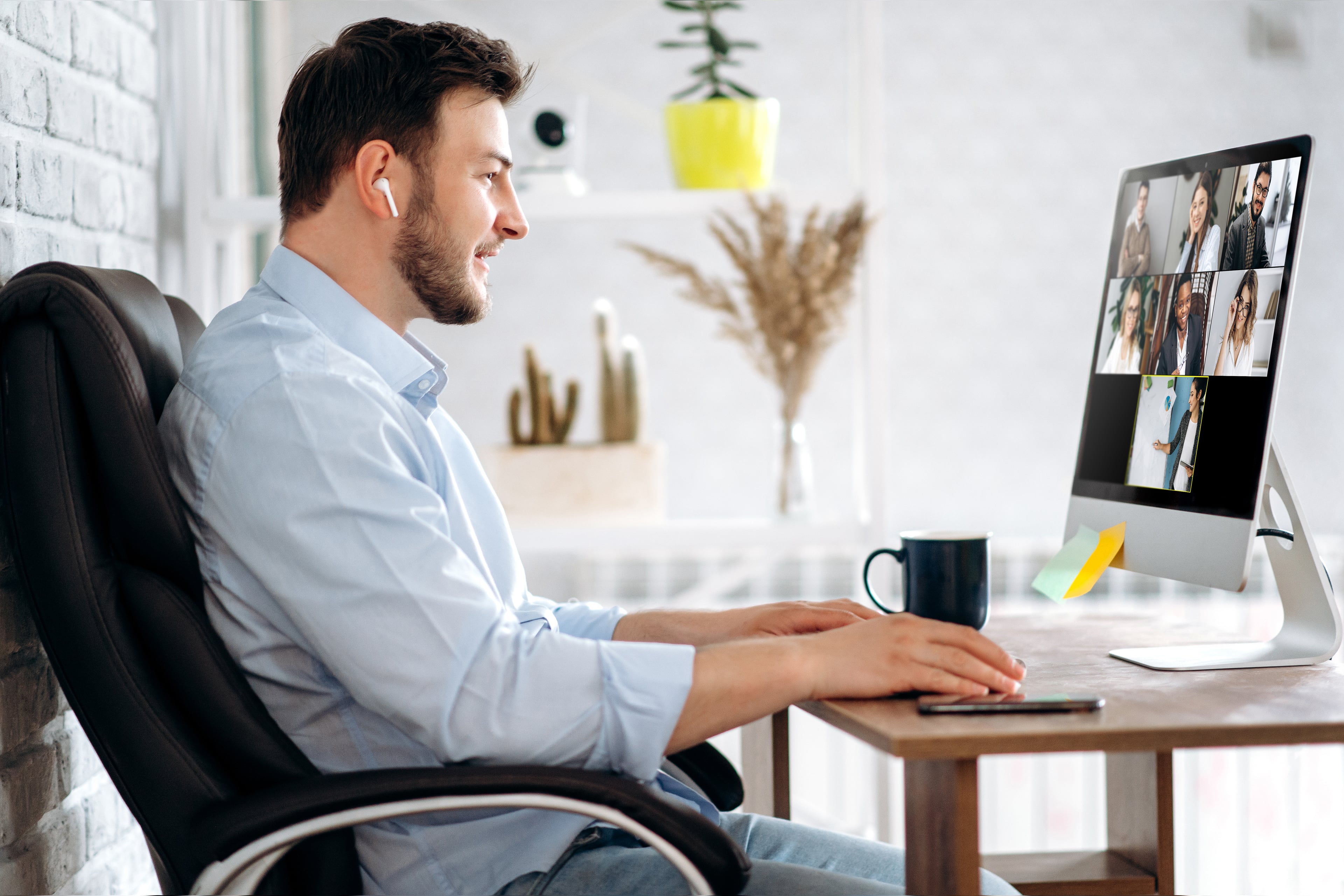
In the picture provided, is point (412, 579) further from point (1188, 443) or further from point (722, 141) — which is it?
point (722, 141)

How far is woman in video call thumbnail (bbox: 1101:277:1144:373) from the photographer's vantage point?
53.1 inches

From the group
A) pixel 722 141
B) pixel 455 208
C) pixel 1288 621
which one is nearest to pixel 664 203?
pixel 722 141

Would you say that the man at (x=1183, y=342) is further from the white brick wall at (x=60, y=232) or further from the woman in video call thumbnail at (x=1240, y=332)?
the white brick wall at (x=60, y=232)

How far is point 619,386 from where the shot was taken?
2133 millimetres

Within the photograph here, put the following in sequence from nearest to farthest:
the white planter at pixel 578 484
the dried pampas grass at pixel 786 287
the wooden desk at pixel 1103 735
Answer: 1. the wooden desk at pixel 1103 735
2. the dried pampas grass at pixel 786 287
3. the white planter at pixel 578 484

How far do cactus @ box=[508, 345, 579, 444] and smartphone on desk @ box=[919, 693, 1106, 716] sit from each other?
50.2 inches

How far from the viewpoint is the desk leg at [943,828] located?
87 cm

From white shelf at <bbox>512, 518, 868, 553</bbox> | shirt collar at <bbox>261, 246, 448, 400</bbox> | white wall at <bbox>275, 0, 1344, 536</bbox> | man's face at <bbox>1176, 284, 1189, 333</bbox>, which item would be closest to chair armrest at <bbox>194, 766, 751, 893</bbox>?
shirt collar at <bbox>261, 246, 448, 400</bbox>

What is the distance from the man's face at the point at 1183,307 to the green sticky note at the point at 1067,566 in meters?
0.26

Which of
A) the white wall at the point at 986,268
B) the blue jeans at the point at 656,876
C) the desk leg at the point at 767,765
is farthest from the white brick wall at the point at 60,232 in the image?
the white wall at the point at 986,268

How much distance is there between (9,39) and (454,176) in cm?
49

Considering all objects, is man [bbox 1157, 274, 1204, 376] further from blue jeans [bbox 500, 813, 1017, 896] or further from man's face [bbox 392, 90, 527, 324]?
man's face [bbox 392, 90, 527, 324]

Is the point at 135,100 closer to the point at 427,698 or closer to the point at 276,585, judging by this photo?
the point at 276,585

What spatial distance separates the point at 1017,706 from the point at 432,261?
2.44 ft
